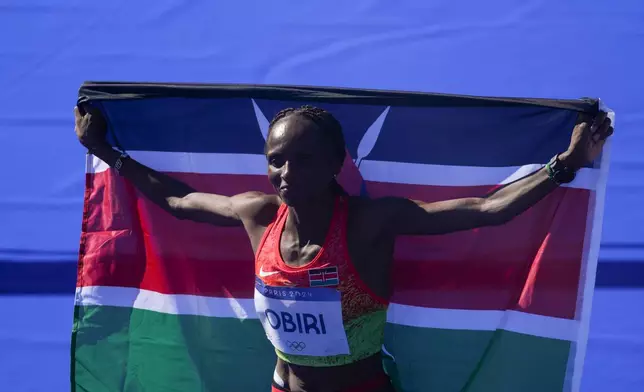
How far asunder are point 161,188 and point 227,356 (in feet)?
2.16

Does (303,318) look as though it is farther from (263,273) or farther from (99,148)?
(99,148)

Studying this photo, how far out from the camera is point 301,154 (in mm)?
2564

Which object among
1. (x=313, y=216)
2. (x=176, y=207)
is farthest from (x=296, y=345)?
(x=176, y=207)

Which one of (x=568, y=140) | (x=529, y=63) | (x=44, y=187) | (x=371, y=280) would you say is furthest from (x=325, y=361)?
(x=529, y=63)

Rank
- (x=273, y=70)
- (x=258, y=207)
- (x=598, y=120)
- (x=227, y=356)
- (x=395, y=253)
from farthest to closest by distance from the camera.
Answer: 1. (x=273, y=70)
2. (x=227, y=356)
3. (x=395, y=253)
4. (x=258, y=207)
5. (x=598, y=120)

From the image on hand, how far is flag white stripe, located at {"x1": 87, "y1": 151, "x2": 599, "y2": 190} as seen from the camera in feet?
9.58

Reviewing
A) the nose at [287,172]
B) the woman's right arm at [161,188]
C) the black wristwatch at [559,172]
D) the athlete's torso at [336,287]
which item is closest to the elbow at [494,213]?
the black wristwatch at [559,172]

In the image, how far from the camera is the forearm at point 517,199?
2.71 m

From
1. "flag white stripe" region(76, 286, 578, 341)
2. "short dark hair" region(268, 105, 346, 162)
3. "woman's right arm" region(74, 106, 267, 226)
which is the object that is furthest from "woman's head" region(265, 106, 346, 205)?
"flag white stripe" region(76, 286, 578, 341)

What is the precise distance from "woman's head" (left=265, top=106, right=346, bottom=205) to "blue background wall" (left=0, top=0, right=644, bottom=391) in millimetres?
1838

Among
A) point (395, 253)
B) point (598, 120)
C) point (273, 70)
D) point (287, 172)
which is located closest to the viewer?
point (287, 172)

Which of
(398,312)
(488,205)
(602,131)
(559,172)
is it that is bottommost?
(398,312)

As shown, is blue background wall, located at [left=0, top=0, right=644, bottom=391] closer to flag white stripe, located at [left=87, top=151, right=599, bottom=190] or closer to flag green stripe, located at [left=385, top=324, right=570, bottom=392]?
flag green stripe, located at [left=385, top=324, right=570, bottom=392]

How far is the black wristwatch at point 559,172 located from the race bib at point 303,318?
0.76 metres
